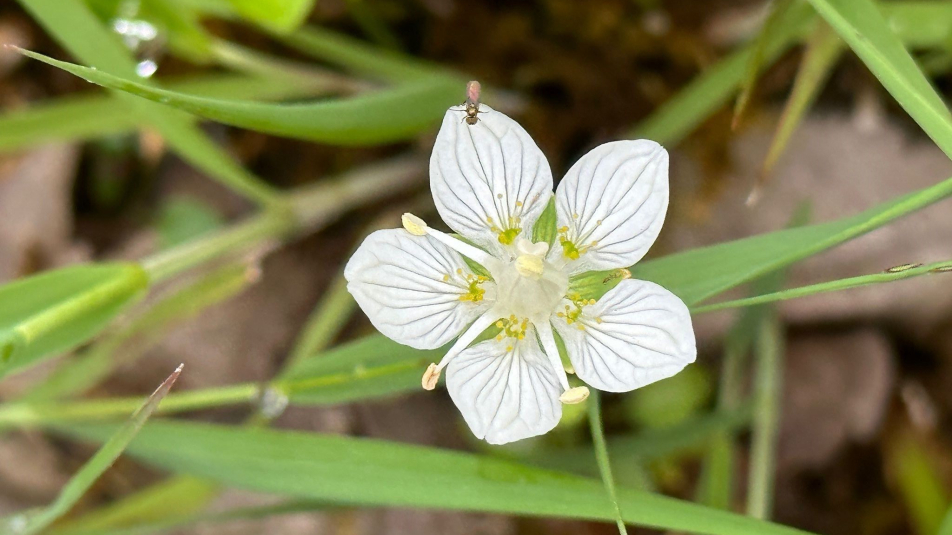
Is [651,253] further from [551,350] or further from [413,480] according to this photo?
[413,480]

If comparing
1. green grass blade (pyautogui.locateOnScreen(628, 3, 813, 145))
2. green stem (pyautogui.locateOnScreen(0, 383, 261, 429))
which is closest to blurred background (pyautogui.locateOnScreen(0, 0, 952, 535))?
green grass blade (pyautogui.locateOnScreen(628, 3, 813, 145))

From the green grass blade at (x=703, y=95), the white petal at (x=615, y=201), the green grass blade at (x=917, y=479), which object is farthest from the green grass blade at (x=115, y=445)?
the green grass blade at (x=917, y=479)

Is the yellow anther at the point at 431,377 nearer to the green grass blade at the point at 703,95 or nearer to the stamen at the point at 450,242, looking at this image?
the stamen at the point at 450,242

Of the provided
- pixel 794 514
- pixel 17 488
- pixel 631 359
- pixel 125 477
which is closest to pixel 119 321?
pixel 125 477

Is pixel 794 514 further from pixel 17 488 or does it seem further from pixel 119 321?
pixel 17 488

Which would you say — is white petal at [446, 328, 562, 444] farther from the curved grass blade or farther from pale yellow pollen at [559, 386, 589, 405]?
the curved grass blade
